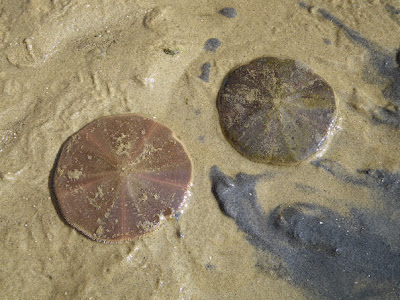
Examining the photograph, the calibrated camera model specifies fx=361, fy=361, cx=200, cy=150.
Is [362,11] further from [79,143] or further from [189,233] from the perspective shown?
[79,143]

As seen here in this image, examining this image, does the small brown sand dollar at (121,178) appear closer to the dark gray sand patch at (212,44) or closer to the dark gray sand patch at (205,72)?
the dark gray sand patch at (205,72)

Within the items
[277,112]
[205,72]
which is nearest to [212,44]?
[205,72]

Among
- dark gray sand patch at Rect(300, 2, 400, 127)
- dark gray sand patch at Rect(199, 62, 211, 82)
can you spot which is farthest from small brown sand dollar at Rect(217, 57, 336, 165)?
dark gray sand patch at Rect(300, 2, 400, 127)

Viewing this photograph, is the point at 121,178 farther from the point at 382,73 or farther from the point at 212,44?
the point at 382,73

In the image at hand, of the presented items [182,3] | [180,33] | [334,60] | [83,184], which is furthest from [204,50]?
[83,184]

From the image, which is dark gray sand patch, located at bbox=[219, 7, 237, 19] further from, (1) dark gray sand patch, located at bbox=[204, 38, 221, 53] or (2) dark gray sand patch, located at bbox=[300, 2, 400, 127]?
(2) dark gray sand patch, located at bbox=[300, 2, 400, 127]

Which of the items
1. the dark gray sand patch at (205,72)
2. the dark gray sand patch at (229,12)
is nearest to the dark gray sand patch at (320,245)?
the dark gray sand patch at (205,72)

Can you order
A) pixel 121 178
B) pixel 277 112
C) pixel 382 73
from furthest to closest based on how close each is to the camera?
pixel 382 73, pixel 277 112, pixel 121 178

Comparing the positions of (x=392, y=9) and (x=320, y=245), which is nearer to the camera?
(x=320, y=245)
